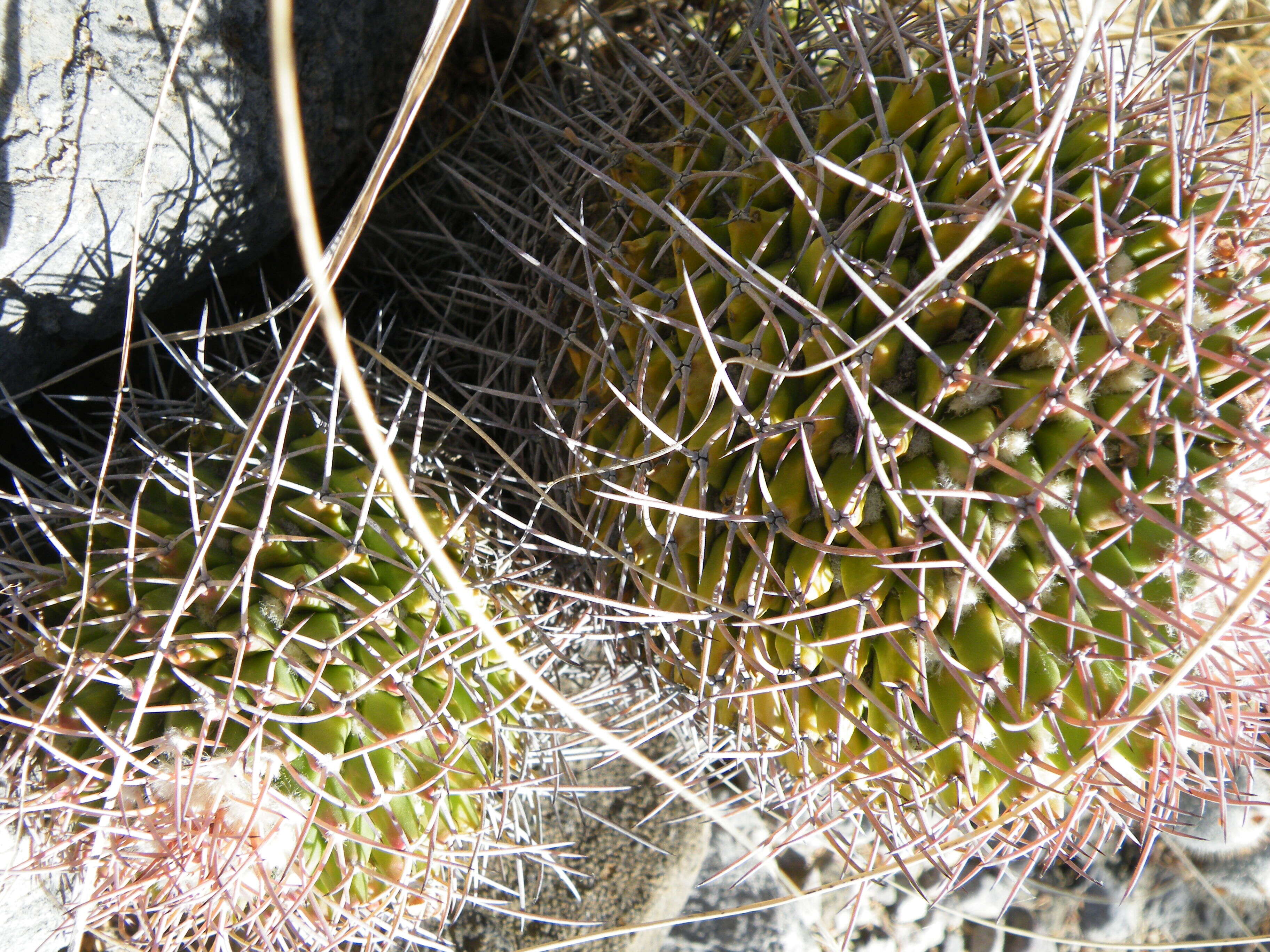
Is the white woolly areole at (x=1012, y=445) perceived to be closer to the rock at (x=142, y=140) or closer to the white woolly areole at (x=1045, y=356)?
the white woolly areole at (x=1045, y=356)

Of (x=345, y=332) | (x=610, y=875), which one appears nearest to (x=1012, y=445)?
(x=345, y=332)

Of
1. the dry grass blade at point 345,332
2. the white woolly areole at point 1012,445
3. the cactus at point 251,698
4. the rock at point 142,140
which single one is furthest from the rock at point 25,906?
the white woolly areole at point 1012,445

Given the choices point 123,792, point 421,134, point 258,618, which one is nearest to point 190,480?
point 258,618

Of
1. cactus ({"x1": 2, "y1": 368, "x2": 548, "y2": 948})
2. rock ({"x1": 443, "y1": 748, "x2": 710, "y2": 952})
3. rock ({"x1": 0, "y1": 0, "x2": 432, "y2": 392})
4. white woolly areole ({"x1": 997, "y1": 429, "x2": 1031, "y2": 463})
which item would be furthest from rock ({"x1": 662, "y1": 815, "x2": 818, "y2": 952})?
rock ({"x1": 0, "y1": 0, "x2": 432, "y2": 392})

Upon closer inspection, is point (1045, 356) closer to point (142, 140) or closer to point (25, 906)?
point (142, 140)

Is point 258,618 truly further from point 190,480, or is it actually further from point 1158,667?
point 1158,667

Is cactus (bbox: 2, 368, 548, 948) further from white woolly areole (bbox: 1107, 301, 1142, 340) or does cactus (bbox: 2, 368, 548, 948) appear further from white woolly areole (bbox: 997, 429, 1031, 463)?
white woolly areole (bbox: 1107, 301, 1142, 340)
